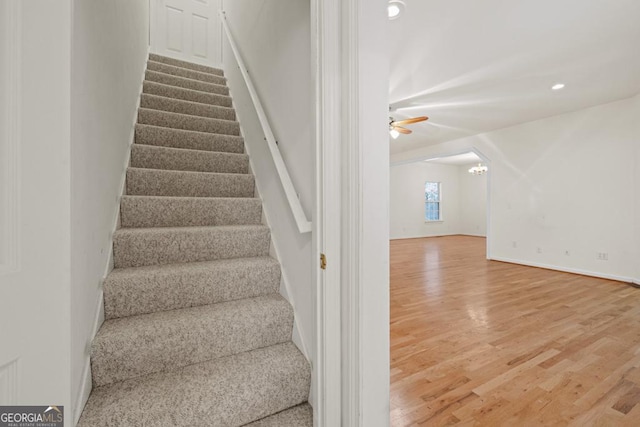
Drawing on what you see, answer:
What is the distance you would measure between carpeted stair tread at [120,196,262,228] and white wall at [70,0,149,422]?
0.11 meters

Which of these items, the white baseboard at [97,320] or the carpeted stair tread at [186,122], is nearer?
the white baseboard at [97,320]

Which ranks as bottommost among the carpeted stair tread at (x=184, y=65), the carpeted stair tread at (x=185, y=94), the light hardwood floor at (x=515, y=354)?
the light hardwood floor at (x=515, y=354)

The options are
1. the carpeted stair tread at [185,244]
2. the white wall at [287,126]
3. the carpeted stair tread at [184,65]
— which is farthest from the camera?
the carpeted stair tread at [184,65]

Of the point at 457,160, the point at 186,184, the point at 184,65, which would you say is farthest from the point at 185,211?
the point at 457,160

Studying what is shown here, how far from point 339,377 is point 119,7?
2.54 metres

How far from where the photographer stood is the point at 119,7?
1.78 meters

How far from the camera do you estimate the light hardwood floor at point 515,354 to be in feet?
5.19

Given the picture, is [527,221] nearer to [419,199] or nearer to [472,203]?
[419,199]

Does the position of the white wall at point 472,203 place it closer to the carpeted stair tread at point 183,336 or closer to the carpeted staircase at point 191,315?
the carpeted staircase at point 191,315

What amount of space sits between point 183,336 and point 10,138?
3.23 ft

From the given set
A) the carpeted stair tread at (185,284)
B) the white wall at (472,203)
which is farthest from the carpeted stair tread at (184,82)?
the white wall at (472,203)

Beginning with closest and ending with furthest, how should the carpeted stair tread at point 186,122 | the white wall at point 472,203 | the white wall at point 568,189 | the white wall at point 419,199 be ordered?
the carpeted stair tread at point 186,122 < the white wall at point 568,189 < the white wall at point 419,199 < the white wall at point 472,203

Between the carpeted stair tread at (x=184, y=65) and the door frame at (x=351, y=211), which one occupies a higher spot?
the carpeted stair tread at (x=184, y=65)

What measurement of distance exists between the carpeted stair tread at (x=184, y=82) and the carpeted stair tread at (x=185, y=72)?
0.47ft
